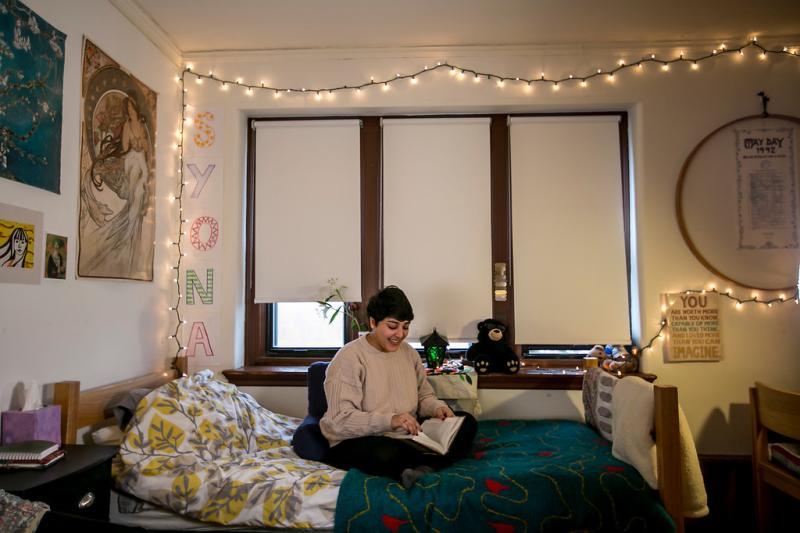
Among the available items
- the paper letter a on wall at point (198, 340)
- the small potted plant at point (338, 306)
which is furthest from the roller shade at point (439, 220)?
the paper letter a on wall at point (198, 340)

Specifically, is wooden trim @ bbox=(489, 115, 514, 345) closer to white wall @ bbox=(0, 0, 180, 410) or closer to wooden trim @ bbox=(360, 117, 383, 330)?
wooden trim @ bbox=(360, 117, 383, 330)

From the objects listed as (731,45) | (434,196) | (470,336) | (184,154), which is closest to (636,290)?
(470,336)

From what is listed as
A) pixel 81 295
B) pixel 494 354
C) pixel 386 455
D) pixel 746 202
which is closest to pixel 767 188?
pixel 746 202

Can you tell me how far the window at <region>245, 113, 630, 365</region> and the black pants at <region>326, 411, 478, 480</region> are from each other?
1.12 m

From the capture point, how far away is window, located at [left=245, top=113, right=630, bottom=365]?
322cm

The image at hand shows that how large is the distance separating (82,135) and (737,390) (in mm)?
3624

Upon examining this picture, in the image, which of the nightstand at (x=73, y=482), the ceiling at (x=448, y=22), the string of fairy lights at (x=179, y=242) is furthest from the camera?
the string of fairy lights at (x=179, y=242)

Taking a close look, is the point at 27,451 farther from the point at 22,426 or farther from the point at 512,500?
the point at 512,500

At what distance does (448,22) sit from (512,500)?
2447 millimetres

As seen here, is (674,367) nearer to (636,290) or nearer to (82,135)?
(636,290)

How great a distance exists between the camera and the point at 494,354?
3.00 m

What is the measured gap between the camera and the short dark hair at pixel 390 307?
7.74 feet

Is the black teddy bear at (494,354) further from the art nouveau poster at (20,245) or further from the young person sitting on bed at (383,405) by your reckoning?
the art nouveau poster at (20,245)

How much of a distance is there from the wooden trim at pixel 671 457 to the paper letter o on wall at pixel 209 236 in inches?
100
